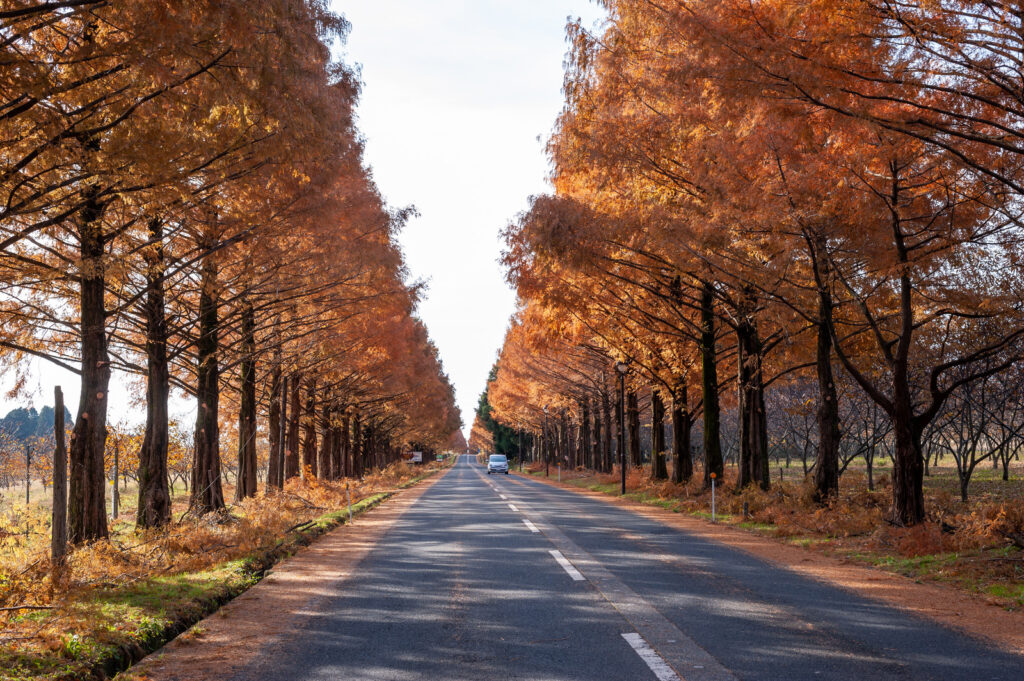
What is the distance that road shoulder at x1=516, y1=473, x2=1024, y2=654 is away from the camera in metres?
6.44

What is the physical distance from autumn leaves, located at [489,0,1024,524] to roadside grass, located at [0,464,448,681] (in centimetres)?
733

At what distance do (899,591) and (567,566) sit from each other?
367 cm

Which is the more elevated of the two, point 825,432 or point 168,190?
point 168,190

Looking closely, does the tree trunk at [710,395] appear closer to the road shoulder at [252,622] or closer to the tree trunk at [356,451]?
the road shoulder at [252,622]

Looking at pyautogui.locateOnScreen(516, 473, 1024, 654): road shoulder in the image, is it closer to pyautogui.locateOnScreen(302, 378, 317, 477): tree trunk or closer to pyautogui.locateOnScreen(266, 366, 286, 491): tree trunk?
pyautogui.locateOnScreen(266, 366, 286, 491): tree trunk

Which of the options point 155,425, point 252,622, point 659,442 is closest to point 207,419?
point 155,425

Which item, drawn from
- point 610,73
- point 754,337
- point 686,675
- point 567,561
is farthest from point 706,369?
point 686,675

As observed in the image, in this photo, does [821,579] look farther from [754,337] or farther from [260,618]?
[754,337]

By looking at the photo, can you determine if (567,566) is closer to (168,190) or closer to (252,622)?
(252,622)

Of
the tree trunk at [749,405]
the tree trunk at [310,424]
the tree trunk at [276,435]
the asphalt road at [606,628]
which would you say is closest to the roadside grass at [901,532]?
the tree trunk at [749,405]

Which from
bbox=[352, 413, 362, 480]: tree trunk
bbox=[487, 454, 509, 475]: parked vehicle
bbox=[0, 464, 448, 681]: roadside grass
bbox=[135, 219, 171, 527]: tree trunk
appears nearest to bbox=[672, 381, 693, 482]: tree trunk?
bbox=[0, 464, 448, 681]: roadside grass

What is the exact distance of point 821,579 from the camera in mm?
9078

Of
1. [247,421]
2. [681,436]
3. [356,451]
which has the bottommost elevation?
[356,451]

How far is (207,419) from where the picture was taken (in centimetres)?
1653
